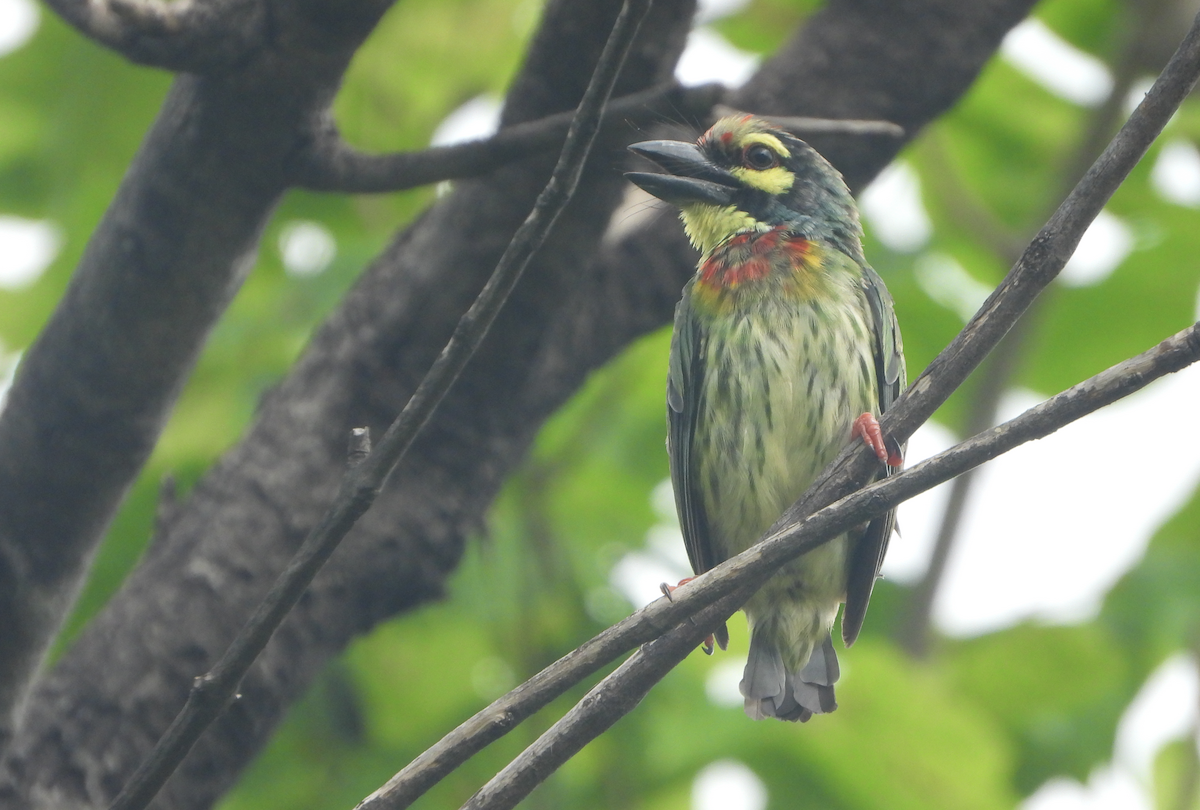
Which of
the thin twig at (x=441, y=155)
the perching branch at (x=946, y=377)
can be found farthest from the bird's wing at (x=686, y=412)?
the perching branch at (x=946, y=377)

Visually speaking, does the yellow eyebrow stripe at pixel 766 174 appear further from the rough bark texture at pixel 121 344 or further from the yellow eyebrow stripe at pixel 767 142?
the rough bark texture at pixel 121 344

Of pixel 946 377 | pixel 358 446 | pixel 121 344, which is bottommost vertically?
pixel 358 446

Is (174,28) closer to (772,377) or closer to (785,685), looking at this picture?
(772,377)

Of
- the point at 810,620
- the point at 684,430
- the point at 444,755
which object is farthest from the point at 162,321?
the point at 810,620

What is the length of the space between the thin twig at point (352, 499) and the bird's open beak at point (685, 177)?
1.36m

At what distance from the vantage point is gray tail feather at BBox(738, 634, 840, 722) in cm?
346

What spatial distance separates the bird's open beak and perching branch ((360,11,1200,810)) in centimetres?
129

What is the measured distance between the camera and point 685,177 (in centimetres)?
373

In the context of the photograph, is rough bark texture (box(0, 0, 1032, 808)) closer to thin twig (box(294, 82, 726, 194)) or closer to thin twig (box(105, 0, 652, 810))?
thin twig (box(294, 82, 726, 194))

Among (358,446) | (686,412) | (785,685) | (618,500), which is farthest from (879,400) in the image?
A: (358,446)

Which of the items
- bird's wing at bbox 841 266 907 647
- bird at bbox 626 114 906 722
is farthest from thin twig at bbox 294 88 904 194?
bird's wing at bbox 841 266 907 647

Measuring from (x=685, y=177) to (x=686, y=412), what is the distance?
702 mm

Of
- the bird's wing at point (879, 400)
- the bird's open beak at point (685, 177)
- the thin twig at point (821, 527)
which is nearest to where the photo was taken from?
the thin twig at point (821, 527)

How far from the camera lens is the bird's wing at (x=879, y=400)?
3623 millimetres
